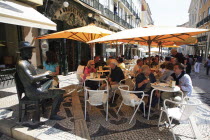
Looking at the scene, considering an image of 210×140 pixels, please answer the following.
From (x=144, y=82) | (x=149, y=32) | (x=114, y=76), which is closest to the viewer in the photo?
(x=149, y=32)

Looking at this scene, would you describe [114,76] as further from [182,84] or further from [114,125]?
[182,84]

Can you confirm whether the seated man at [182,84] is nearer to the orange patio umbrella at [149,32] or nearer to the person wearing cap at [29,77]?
the orange patio umbrella at [149,32]

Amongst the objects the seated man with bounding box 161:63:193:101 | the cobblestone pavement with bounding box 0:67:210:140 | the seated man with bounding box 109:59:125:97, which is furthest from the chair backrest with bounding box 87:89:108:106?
the seated man with bounding box 161:63:193:101

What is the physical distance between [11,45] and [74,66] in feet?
17.7

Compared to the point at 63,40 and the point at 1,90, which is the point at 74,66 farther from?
the point at 1,90

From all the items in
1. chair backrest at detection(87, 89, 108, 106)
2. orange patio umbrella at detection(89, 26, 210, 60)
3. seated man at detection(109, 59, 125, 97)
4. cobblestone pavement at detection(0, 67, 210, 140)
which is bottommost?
cobblestone pavement at detection(0, 67, 210, 140)

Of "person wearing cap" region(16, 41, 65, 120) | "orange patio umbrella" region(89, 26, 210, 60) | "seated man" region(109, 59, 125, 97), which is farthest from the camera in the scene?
"seated man" region(109, 59, 125, 97)

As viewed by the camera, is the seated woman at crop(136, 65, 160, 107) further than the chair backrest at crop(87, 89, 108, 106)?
Yes

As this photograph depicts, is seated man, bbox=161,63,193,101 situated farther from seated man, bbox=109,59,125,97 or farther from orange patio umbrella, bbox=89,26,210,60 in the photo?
seated man, bbox=109,59,125,97

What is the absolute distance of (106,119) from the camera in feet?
11.8

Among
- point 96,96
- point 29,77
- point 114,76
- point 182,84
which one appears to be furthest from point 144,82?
point 29,77

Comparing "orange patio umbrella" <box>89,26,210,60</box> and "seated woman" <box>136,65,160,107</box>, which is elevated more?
"orange patio umbrella" <box>89,26,210,60</box>

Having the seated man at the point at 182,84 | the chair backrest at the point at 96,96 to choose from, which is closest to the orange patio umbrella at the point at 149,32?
the seated man at the point at 182,84

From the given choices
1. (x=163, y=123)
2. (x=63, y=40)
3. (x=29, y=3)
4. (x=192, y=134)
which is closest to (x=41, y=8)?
(x=29, y=3)
